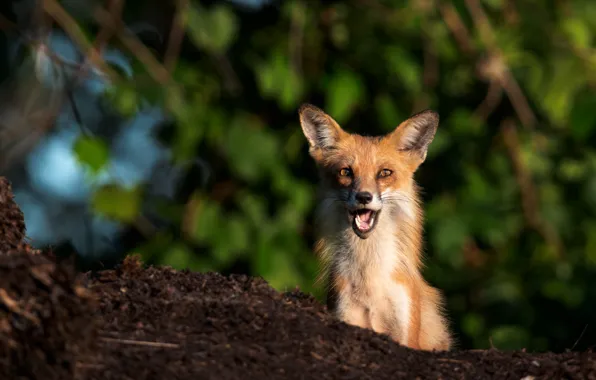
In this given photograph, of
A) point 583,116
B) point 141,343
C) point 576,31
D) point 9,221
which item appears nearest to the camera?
point 141,343

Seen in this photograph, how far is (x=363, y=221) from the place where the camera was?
17.5 feet

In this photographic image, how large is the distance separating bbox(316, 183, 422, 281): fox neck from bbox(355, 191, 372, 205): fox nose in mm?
156

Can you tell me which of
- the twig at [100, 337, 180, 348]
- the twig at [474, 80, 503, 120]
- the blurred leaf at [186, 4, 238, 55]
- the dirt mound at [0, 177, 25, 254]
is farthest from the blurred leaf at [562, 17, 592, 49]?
the twig at [100, 337, 180, 348]

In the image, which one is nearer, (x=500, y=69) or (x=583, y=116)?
(x=583, y=116)

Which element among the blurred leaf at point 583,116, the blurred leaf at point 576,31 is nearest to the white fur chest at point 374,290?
the blurred leaf at point 583,116

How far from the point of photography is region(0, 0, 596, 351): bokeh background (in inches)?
299

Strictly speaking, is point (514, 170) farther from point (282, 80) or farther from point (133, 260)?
point (133, 260)

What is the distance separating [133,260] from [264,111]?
377 cm

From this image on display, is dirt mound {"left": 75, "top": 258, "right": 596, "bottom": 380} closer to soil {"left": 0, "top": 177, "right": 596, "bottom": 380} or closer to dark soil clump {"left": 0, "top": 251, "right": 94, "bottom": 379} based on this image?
soil {"left": 0, "top": 177, "right": 596, "bottom": 380}

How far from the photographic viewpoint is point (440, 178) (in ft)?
26.6

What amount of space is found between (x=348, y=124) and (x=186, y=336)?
4.72m

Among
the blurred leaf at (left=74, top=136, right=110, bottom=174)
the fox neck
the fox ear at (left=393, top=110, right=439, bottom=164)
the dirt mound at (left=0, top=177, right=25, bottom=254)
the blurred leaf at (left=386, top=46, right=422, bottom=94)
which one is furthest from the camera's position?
the blurred leaf at (left=386, top=46, right=422, bottom=94)

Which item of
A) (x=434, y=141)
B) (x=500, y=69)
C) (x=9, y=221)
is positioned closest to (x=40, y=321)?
(x=9, y=221)

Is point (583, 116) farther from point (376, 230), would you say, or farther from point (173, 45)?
point (173, 45)
